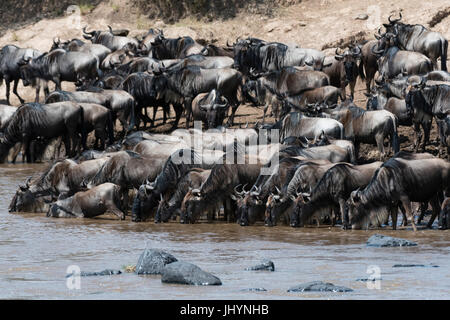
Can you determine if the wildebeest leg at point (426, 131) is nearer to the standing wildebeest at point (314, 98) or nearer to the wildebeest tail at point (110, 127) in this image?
the standing wildebeest at point (314, 98)

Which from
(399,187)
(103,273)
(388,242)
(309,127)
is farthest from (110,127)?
(103,273)

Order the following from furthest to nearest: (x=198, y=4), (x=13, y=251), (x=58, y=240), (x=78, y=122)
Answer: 1. (x=198, y=4)
2. (x=78, y=122)
3. (x=58, y=240)
4. (x=13, y=251)

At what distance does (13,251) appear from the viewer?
1405 centimetres

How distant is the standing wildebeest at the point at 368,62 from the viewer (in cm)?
2634

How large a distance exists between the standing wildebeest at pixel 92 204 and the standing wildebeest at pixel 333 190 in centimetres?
289

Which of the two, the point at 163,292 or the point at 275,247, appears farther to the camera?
the point at 275,247

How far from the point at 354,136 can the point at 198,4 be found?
47.1 ft

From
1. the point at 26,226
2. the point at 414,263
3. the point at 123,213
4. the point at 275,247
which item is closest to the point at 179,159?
the point at 123,213

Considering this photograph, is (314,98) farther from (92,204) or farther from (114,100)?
(92,204)

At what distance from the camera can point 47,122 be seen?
2392cm

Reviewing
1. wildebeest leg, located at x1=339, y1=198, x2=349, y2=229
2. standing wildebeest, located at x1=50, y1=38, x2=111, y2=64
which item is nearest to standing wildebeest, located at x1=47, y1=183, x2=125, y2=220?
wildebeest leg, located at x1=339, y1=198, x2=349, y2=229

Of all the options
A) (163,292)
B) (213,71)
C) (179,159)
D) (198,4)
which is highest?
(198,4)

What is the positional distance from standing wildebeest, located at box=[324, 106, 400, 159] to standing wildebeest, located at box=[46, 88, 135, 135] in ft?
19.9
